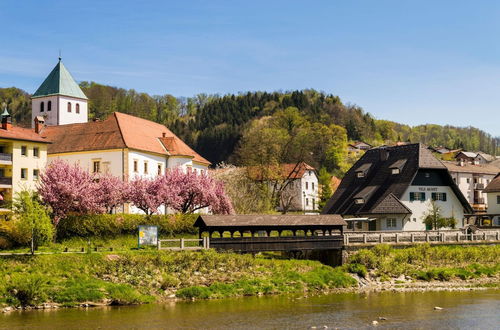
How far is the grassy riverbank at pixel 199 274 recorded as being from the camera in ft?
113

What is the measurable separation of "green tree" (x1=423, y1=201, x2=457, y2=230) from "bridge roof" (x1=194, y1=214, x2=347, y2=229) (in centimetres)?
1381

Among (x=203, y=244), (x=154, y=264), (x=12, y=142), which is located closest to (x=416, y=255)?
(x=203, y=244)

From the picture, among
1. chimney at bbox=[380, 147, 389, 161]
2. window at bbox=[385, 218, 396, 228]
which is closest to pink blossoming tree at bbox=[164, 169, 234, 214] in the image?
window at bbox=[385, 218, 396, 228]

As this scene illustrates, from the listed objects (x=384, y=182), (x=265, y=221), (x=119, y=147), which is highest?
(x=119, y=147)

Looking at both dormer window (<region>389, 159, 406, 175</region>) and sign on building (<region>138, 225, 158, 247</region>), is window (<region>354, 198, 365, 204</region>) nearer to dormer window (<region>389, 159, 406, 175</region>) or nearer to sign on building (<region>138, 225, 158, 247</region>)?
dormer window (<region>389, 159, 406, 175</region>)

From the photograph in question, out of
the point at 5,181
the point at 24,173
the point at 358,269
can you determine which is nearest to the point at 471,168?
the point at 358,269

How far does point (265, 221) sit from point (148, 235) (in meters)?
7.97

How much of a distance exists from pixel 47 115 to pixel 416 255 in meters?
51.7

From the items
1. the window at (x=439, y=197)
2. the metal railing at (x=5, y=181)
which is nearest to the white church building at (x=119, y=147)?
the metal railing at (x=5, y=181)

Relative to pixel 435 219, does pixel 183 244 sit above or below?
below

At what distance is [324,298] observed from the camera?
37125mm

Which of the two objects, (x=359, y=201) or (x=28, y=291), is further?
(x=359, y=201)

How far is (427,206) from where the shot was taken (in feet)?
193

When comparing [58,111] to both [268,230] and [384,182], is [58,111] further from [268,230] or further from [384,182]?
[268,230]
